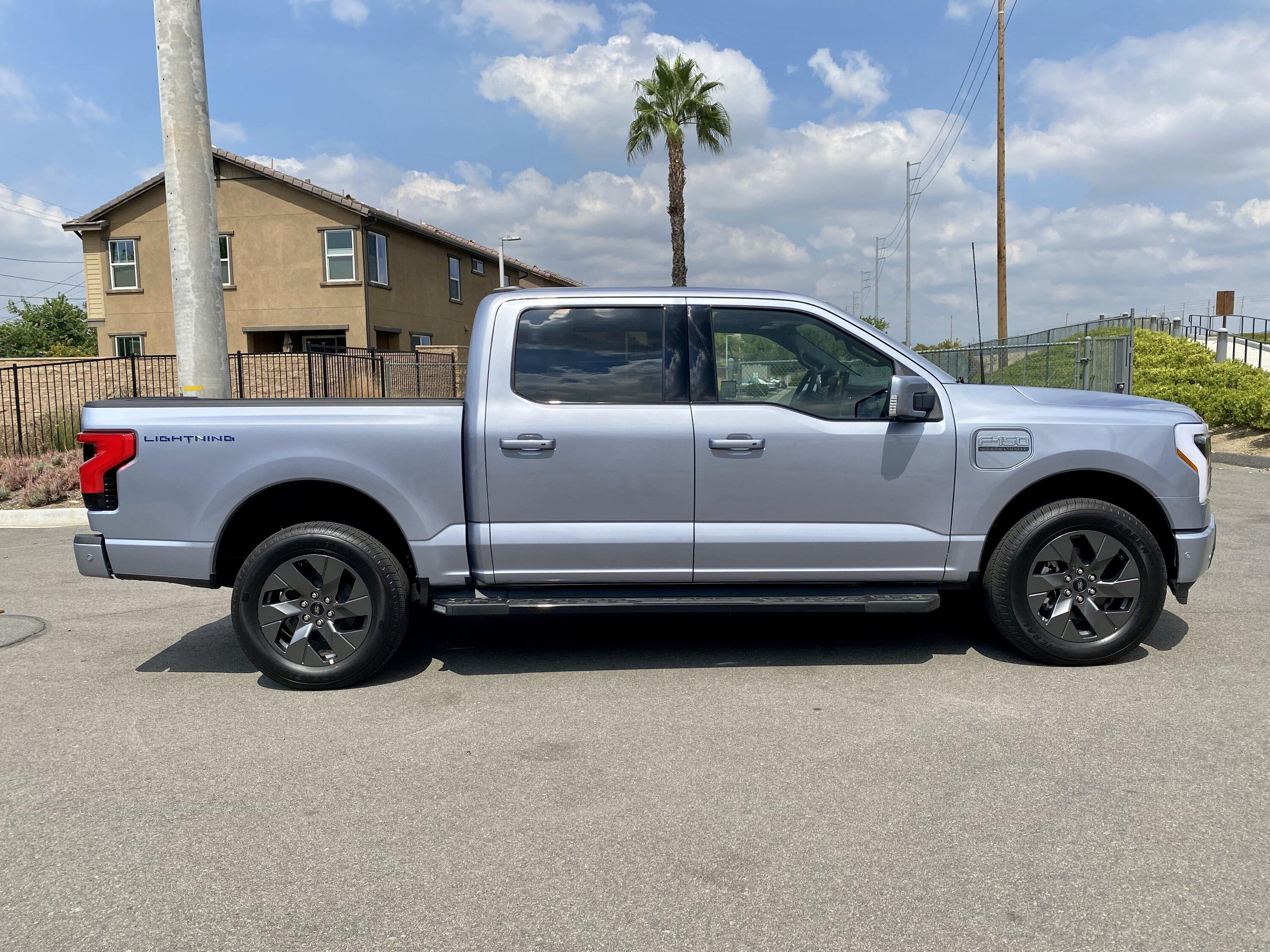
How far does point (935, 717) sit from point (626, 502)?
179 centimetres

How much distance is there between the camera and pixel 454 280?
3666 centimetres

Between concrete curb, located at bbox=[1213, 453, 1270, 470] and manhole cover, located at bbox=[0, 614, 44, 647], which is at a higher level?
concrete curb, located at bbox=[1213, 453, 1270, 470]

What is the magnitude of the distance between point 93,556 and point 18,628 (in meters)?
1.96

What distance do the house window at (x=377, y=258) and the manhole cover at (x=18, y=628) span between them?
24465 millimetres

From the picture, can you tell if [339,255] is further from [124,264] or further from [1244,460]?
[1244,460]

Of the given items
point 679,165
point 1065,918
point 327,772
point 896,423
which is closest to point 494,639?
point 327,772

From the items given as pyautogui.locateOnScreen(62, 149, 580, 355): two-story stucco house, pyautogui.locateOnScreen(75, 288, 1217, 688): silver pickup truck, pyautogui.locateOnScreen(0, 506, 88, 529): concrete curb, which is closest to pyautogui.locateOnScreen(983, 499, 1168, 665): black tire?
pyautogui.locateOnScreen(75, 288, 1217, 688): silver pickup truck

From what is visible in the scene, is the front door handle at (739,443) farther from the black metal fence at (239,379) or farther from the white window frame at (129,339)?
the white window frame at (129,339)

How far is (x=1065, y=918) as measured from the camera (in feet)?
9.15

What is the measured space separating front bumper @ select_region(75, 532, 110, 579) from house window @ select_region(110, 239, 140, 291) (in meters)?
29.9

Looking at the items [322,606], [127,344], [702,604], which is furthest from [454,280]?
[702,604]

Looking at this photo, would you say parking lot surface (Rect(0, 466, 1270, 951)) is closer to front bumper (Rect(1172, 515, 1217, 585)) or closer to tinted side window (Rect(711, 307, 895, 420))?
front bumper (Rect(1172, 515, 1217, 585))

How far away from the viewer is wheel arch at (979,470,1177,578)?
5.00 meters

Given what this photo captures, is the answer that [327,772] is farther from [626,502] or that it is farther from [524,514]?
[626,502]
